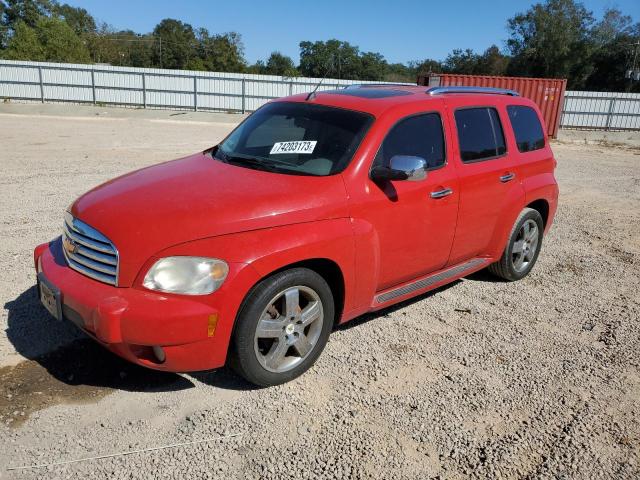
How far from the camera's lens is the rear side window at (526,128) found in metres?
5.19

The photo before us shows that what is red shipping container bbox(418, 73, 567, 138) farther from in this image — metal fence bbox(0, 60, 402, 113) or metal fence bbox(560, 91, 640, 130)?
metal fence bbox(0, 60, 402, 113)

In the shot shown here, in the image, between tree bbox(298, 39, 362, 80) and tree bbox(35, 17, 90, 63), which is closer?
tree bbox(35, 17, 90, 63)

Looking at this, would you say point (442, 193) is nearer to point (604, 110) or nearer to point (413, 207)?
point (413, 207)

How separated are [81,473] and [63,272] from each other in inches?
47.9

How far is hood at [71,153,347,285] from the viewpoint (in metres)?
3.04

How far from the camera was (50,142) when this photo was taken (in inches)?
569

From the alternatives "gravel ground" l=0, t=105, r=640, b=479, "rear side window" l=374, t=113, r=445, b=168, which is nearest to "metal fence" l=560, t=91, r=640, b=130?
"gravel ground" l=0, t=105, r=640, b=479

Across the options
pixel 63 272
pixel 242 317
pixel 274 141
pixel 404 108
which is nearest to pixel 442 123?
pixel 404 108

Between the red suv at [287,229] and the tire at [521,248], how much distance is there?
294 mm

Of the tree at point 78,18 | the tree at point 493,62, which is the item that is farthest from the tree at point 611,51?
the tree at point 78,18

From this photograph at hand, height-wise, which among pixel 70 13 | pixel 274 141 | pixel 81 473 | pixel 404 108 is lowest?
pixel 81 473

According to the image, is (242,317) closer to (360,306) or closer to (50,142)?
(360,306)

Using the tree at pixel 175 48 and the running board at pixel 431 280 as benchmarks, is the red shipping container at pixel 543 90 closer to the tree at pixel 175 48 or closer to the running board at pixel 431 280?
the running board at pixel 431 280

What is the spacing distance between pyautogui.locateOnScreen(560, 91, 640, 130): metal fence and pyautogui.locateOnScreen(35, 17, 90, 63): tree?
49.0 meters
